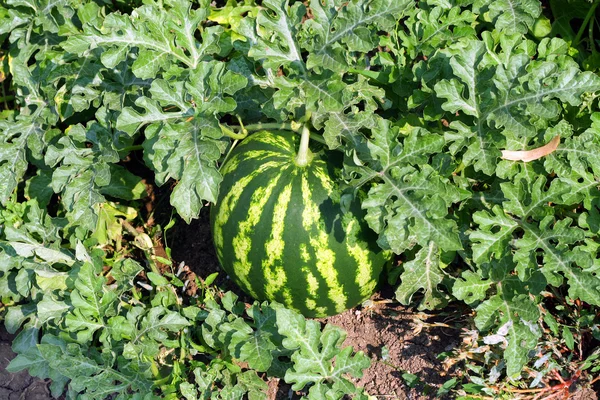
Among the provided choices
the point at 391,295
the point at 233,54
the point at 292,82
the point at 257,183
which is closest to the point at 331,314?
the point at 391,295

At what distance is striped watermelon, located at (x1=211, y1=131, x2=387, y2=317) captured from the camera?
2877 mm

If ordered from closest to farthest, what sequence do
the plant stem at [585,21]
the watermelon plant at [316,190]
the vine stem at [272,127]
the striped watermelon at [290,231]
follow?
the watermelon plant at [316,190], the striped watermelon at [290,231], the vine stem at [272,127], the plant stem at [585,21]

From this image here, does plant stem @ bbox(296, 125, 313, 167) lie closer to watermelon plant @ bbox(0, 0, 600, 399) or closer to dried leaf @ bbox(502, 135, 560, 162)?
watermelon plant @ bbox(0, 0, 600, 399)

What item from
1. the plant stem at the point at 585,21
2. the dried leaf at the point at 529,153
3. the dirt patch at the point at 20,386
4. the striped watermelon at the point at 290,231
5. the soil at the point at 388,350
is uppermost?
the plant stem at the point at 585,21

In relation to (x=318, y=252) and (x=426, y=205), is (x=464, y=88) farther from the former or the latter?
(x=318, y=252)

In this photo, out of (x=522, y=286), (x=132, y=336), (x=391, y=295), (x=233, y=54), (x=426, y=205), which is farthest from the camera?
(x=233, y=54)

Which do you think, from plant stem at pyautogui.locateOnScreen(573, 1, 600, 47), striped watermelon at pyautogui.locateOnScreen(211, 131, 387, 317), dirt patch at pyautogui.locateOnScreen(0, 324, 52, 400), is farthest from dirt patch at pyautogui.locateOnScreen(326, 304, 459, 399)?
plant stem at pyautogui.locateOnScreen(573, 1, 600, 47)

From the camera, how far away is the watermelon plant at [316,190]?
2.72 m


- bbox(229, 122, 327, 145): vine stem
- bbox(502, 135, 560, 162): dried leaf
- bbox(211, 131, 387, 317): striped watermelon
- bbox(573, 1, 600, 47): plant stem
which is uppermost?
bbox(573, 1, 600, 47): plant stem

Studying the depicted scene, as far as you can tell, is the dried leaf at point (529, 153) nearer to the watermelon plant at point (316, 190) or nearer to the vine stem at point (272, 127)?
the watermelon plant at point (316, 190)

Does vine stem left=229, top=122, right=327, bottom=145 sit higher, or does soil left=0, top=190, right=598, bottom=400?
vine stem left=229, top=122, right=327, bottom=145

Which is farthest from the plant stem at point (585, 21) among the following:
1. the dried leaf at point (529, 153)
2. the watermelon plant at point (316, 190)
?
the dried leaf at point (529, 153)

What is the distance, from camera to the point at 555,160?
288cm

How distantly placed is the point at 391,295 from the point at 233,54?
147 centimetres
